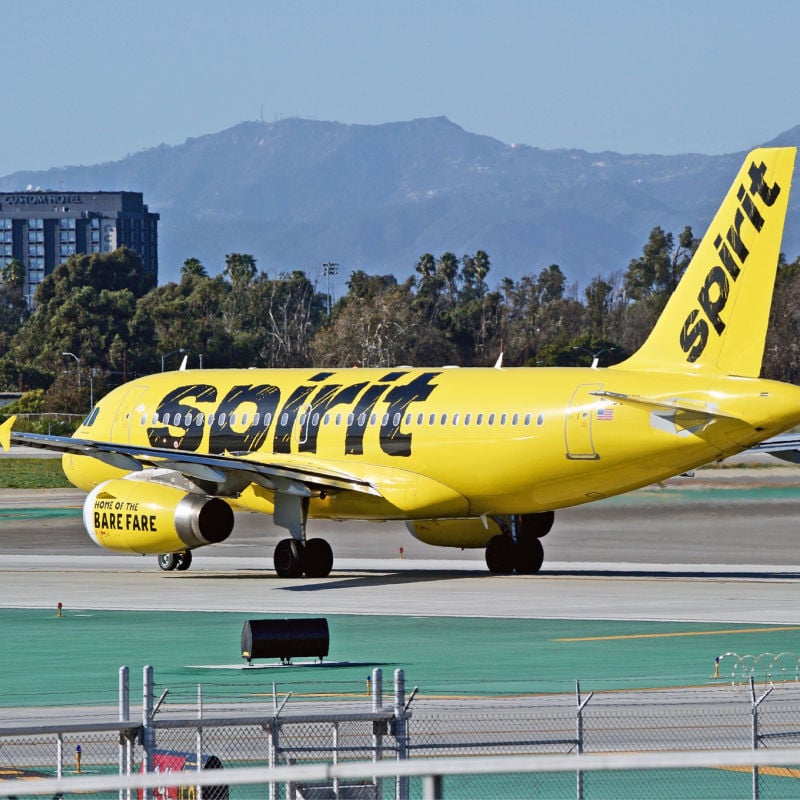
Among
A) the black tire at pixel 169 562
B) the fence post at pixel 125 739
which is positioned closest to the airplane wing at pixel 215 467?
the black tire at pixel 169 562

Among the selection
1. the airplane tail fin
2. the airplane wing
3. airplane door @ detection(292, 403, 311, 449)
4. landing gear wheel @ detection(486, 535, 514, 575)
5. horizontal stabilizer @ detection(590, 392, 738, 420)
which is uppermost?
the airplane tail fin

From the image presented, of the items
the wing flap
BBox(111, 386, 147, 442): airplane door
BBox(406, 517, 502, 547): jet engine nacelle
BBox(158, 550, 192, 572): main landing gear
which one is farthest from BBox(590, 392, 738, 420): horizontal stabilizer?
BBox(111, 386, 147, 442): airplane door

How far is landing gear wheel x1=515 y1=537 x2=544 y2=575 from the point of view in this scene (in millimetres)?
43312

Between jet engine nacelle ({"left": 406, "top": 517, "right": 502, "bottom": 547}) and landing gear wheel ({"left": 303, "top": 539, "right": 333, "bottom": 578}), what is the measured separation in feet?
9.87

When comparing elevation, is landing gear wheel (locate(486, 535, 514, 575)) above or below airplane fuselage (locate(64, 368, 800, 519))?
below

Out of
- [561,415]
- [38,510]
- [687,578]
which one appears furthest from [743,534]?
[38,510]

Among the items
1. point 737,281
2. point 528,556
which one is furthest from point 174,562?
point 737,281

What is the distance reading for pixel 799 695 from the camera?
22.7 metres

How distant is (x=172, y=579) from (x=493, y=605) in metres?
10.5

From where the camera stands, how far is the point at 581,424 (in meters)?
39.0

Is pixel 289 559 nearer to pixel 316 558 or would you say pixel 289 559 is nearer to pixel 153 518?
pixel 316 558

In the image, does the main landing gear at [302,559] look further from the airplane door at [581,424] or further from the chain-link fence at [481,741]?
the chain-link fence at [481,741]

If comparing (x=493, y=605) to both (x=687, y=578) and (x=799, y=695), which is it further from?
(x=799, y=695)

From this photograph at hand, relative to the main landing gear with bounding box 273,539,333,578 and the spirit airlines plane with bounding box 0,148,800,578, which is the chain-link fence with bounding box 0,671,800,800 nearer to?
the spirit airlines plane with bounding box 0,148,800,578
